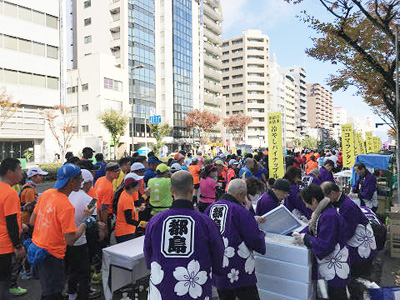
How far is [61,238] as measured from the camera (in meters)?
3.13

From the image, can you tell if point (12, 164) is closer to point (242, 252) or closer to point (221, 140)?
point (242, 252)

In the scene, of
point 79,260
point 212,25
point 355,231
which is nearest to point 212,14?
point 212,25

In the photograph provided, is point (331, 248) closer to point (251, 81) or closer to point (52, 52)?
point (52, 52)

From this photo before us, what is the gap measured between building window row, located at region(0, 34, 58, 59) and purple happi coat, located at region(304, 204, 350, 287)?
31.8 meters

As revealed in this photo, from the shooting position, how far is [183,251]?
2.33 meters

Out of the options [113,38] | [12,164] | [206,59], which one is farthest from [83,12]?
[12,164]

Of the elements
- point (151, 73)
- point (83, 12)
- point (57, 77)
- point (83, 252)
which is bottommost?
point (83, 252)

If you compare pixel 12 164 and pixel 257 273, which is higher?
pixel 12 164

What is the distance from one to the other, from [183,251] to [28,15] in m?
33.8

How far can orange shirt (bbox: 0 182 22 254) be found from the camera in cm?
320

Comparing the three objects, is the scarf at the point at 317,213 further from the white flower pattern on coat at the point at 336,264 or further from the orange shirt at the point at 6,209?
the orange shirt at the point at 6,209

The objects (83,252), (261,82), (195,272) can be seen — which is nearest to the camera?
(195,272)

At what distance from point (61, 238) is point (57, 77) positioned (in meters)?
31.9

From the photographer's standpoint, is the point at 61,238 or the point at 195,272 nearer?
the point at 195,272
